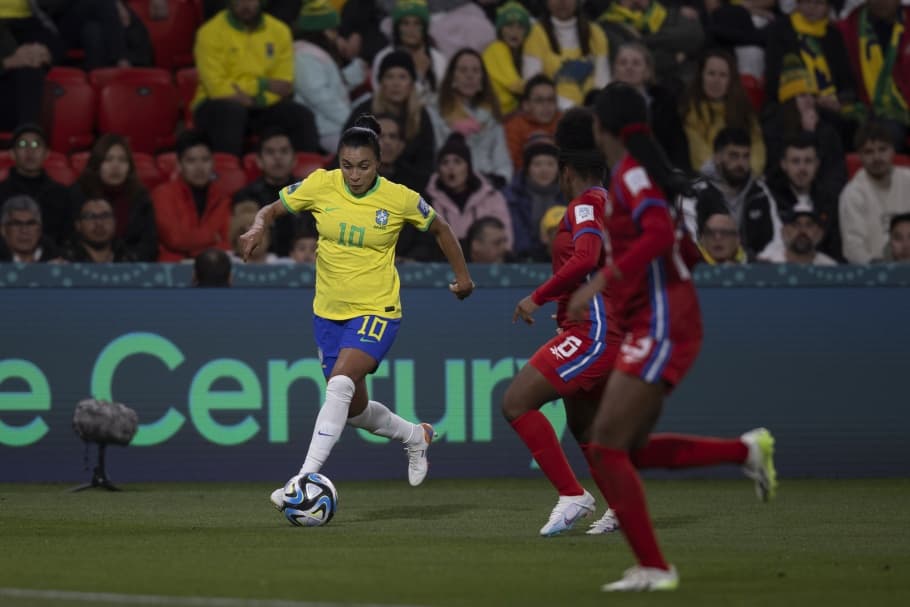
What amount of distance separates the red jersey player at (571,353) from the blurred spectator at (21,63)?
25.2ft

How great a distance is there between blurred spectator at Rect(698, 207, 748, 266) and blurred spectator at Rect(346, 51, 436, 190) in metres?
2.79

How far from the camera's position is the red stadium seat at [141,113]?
16688 mm

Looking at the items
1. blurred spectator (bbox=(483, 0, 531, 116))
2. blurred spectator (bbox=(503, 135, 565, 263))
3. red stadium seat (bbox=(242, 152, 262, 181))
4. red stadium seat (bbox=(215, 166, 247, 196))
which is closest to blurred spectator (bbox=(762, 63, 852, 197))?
blurred spectator (bbox=(503, 135, 565, 263))

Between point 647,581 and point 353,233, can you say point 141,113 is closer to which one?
point 353,233

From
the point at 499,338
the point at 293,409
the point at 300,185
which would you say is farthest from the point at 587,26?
the point at 300,185

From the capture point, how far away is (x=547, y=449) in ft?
33.4

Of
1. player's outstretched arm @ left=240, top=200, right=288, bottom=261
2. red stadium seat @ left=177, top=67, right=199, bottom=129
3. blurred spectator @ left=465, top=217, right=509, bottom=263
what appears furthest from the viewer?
red stadium seat @ left=177, top=67, right=199, bottom=129

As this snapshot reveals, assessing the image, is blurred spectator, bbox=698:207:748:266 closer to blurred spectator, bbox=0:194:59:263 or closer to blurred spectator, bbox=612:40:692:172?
blurred spectator, bbox=612:40:692:172

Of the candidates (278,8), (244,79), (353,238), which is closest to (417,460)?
(353,238)

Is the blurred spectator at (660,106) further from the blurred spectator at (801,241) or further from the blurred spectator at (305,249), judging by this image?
the blurred spectator at (305,249)

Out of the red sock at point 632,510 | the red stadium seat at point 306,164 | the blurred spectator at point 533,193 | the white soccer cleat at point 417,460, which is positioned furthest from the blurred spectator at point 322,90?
the red sock at point 632,510

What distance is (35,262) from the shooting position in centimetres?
1407

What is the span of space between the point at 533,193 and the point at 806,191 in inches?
103

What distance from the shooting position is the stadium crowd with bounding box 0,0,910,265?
15352 mm
